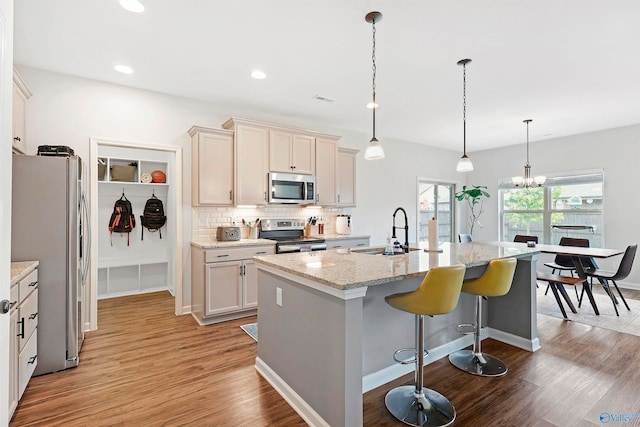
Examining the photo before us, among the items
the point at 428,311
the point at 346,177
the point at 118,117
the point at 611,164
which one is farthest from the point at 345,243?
the point at 611,164

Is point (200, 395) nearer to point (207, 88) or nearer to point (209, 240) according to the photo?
point (209, 240)

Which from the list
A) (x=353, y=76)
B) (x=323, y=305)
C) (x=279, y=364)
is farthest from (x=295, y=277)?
(x=353, y=76)

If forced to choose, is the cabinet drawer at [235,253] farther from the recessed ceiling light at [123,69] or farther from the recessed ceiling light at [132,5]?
the recessed ceiling light at [132,5]

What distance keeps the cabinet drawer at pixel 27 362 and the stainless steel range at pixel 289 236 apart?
2379 mm

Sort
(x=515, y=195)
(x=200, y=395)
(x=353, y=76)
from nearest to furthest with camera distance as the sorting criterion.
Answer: (x=200, y=395), (x=353, y=76), (x=515, y=195)

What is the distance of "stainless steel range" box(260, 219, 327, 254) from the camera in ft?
13.5

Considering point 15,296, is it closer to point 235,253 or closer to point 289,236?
point 235,253

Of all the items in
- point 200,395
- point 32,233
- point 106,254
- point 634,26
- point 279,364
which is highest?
point 634,26

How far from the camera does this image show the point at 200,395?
2291mm

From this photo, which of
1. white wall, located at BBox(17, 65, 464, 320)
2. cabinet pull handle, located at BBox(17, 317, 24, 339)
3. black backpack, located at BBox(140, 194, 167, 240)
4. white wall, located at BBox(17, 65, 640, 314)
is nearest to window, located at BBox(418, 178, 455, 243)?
white wall, located at BBox(17, 65, 640, 314)

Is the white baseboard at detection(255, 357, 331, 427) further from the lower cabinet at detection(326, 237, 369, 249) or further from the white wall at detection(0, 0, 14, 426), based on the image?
the lower cabinet at detection(326, 237, 369, 249)

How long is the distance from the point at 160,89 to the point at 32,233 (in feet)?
6.95

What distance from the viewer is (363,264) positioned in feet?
7.22

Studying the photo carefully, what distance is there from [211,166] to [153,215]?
6.35 ft
